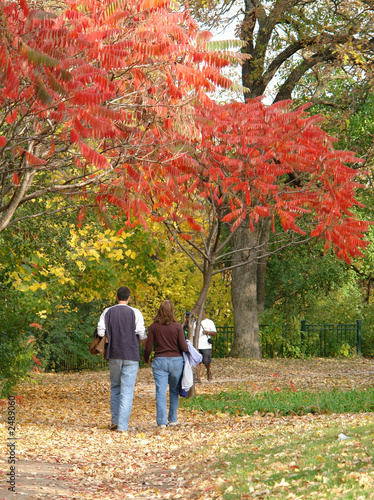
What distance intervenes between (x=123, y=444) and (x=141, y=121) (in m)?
3.99

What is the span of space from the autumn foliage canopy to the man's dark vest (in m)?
1.50

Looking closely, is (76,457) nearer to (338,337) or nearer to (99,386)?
(99,386)

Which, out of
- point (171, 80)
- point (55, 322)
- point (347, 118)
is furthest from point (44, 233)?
point (347, 118)

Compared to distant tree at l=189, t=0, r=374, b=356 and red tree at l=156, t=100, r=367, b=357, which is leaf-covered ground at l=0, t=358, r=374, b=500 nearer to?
red tree at l=156, t=100, r=367, b=357

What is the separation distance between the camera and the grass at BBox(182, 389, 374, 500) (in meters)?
4.85

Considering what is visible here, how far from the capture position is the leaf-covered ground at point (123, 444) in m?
5.79

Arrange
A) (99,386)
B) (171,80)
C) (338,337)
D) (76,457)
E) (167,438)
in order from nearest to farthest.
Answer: (171,80) < (76,457) < (167,438) < (99,386) < (338,337)

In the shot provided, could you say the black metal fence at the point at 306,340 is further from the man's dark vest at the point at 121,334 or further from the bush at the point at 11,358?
the man's dark vest at the point at 121,334

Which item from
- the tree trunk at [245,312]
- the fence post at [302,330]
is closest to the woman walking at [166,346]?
the tree trunk at [245,312]

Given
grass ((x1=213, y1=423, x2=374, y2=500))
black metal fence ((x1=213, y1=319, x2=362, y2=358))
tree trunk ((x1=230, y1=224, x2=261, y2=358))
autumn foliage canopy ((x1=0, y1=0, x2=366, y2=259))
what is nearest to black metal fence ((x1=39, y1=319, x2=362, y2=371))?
black metal fence ((x1=213, y1=319, x2=362, y2=358))

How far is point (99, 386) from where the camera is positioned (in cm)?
1448

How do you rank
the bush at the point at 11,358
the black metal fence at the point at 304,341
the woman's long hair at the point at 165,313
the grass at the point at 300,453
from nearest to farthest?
the grass at the point at 300,453
the woman's long hair at the point at 165,313
the bush at the point at 11,358
the black metal fence at the point at 304,341

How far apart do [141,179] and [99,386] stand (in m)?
8.32

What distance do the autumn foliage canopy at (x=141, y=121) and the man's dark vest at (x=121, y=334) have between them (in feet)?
4.91
